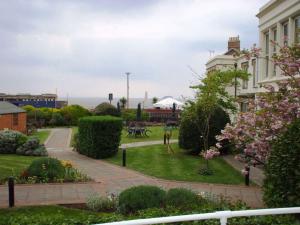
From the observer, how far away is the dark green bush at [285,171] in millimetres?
7141

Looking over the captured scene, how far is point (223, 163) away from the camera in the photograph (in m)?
20.1

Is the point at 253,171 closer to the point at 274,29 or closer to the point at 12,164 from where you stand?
the point at 274,29

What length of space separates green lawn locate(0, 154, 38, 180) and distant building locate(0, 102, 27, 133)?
8.34m

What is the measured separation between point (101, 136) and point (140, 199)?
11754 millimetres

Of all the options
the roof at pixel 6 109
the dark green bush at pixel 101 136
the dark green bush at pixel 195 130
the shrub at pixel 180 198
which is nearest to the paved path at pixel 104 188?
the dark green bush at pixel 101 136

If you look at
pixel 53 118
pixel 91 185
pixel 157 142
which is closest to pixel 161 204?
pixel 91 185

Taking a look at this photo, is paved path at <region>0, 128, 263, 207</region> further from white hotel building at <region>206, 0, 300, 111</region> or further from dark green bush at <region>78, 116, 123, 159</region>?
white hotel building at <region>206, 0, 300, 111</region>

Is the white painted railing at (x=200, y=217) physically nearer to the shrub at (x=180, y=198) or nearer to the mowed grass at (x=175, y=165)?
the shrub at (x=180, y=198)

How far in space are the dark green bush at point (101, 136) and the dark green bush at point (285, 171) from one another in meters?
14.1

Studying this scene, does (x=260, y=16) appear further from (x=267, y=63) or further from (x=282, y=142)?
(x=282, y=142)

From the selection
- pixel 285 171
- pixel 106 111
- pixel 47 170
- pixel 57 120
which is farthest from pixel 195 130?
pixel 57 120

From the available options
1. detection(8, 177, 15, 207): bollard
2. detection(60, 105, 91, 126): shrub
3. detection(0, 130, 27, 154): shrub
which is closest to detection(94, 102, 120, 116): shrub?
detection(60, 105, 91, 126): shrub

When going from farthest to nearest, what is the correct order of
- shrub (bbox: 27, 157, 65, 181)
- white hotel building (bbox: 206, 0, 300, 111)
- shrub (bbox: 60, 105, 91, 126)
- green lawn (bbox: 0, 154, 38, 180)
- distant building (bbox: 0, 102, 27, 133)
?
shrub (bbox: 60, 105, 91, 126)
distant building (bbox: 0, 102, 27, 133)
white hotel building (bbox: 206, 0, 300, 111)
green lawn (bbox: 0, 154, 38, 180)
shrub (bbox: 27, 157, 65, 181)

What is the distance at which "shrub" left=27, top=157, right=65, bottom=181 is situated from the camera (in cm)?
1515
